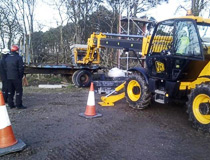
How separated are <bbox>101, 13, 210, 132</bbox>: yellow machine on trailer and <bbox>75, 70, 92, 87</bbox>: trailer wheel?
515cm


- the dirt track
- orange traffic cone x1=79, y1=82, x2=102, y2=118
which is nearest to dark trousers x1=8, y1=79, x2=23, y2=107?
the dirt track

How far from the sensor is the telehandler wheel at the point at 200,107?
4.66m

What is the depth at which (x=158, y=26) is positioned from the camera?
6012 millimetres

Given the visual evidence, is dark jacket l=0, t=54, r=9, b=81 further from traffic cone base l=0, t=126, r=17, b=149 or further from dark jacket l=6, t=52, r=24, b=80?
traffic cone base l=0, t=126, r=17, b=149

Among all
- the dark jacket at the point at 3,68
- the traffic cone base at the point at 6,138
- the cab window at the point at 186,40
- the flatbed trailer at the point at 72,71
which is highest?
the cab window at the point at 186,40

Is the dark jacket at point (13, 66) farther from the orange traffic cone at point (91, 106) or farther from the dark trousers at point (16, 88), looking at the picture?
the orange traffic cone at point (91, 106)

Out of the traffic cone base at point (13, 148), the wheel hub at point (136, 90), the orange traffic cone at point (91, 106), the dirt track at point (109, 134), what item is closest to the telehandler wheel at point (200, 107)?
the dirt track at point (109, 134)

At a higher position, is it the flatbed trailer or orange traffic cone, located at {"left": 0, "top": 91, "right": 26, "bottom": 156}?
the flatbed trailer

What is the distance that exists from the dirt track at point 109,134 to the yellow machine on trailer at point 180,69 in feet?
1.68

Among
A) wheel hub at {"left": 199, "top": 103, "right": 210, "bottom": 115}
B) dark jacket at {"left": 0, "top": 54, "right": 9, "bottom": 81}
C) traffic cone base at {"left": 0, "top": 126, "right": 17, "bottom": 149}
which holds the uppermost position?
dark jacket at {"left": 0, "top": 54, "right": 9, "bottom": 81}

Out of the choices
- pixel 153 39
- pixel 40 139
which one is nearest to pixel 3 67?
pixel 40 139

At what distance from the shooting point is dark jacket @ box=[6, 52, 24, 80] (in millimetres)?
6410

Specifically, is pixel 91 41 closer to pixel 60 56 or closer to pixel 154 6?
pixel 60 56

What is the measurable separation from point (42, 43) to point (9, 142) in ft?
58.1
